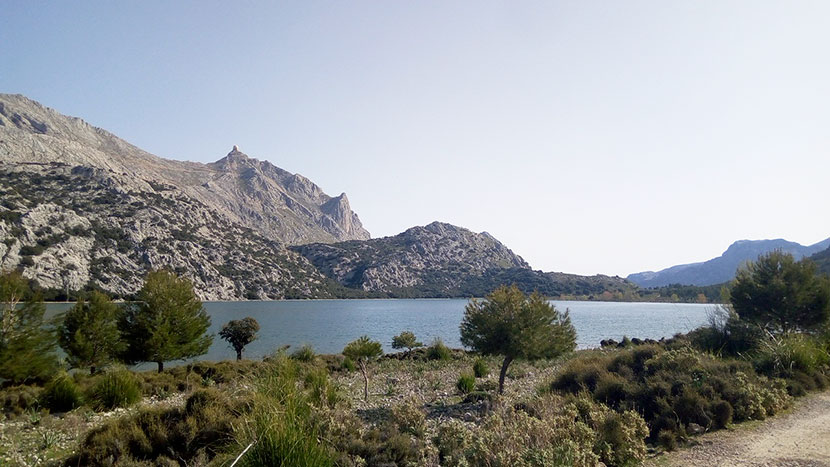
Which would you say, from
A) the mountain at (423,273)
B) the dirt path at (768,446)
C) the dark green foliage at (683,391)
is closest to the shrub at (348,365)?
the dark green foliage at (683,391)

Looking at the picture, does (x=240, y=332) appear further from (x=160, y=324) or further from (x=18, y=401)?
(x=18, y=401)

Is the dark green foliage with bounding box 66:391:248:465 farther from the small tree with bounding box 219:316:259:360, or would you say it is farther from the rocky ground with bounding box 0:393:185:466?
the small tree with bounding box 219:316:259:360

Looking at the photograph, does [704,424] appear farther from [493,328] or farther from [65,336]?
[65,336]

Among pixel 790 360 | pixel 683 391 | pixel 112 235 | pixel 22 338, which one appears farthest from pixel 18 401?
pixel 112 235

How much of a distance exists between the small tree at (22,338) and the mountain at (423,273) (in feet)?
458

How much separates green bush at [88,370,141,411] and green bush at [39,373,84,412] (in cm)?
36

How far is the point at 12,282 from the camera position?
16812mm

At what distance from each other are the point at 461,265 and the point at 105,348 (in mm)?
173896

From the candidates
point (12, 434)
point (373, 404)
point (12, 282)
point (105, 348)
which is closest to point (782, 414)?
point (373, 404)

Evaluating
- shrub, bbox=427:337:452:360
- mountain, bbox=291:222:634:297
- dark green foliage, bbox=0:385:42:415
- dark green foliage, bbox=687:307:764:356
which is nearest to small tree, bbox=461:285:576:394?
dark green foliage, bbox=687:307:764:356

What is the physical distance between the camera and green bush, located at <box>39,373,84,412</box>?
12922 mm

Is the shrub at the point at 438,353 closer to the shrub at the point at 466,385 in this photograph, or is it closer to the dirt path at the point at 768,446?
the shrub at the point at 466,385

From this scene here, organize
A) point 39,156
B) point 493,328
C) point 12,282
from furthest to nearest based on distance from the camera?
point 39,156 < point 12,282 < point 493,328

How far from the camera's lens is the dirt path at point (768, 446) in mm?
7039
